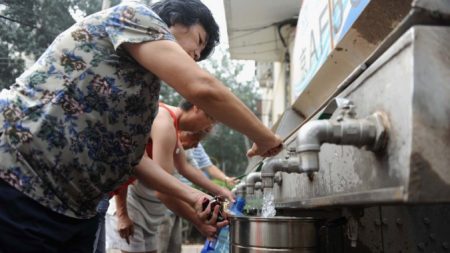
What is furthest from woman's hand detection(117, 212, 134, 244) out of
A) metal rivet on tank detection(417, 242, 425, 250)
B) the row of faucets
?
the row of faucets

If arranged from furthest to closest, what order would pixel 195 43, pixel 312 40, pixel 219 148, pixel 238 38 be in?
1. pixel 219 148
2. pixel 238 38
3. pixel 312 40
4. pixel 195 43

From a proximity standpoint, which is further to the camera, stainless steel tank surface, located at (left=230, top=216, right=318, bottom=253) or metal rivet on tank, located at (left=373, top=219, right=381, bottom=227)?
metal rivet on tank, located at (left=373, top=219, right=381, bottom=227)

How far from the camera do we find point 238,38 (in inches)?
364

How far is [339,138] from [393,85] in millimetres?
187

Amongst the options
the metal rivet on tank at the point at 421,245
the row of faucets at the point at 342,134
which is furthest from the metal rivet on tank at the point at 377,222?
the row of faucets at the point at 342,134

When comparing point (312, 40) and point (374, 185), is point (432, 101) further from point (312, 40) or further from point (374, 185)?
point (312, 40)

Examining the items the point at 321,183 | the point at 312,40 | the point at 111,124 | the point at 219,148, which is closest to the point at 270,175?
the point at 321,183

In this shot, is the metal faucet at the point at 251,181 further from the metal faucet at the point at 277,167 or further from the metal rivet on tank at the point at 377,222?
the metal rivet on tank at the point at 377,222

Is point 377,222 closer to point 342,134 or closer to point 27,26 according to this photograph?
point 342,134

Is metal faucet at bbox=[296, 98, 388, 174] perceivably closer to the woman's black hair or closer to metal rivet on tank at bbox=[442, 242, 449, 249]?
metal rivet on tank at bbox=[442, 242, 449, 249]

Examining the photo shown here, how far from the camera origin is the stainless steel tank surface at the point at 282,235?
1394mm

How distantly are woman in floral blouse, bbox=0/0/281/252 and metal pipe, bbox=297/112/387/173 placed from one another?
Answer: 0.54 meters

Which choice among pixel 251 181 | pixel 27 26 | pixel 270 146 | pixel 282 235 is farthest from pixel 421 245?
pixel 27 26

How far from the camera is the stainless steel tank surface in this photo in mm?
1394
